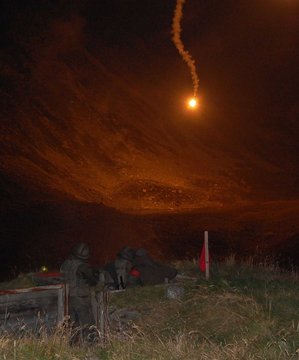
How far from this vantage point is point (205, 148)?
33.2 m

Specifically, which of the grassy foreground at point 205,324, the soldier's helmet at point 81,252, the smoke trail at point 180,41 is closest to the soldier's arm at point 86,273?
the soldier's helmet at point 81,252

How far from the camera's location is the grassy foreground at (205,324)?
18.5 feet

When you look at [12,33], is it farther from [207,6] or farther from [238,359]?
[238,359]

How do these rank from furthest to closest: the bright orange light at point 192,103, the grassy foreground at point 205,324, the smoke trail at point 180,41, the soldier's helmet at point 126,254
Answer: the smoke trail at point 180,41 → the bright orange light at point 192,103 → the soldier's helmet at point 126,254 → the grassy foreground at point 205,324

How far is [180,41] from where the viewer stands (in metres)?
46.4

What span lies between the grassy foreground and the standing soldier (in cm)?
47

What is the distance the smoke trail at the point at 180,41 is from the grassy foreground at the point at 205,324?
30713mm

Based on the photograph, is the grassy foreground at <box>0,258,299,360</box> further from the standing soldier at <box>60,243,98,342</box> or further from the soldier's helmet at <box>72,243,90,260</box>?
the soldier's helmet at <box>72,243,90,260</box>

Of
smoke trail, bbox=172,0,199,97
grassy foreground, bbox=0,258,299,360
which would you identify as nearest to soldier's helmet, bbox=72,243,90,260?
grassy foreground, bbox=0,258,299,360

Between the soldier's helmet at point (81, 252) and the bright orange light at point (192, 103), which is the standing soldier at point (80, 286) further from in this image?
the bright orange light at point (192, 103)

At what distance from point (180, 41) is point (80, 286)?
39.0m


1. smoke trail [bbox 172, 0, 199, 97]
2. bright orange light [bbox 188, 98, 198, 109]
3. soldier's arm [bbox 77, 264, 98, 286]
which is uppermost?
smoke trail [bbox 172, 0, 199, 97]

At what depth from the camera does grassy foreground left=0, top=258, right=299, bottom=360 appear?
564 cm

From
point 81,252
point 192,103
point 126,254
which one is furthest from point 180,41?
point 81,252
